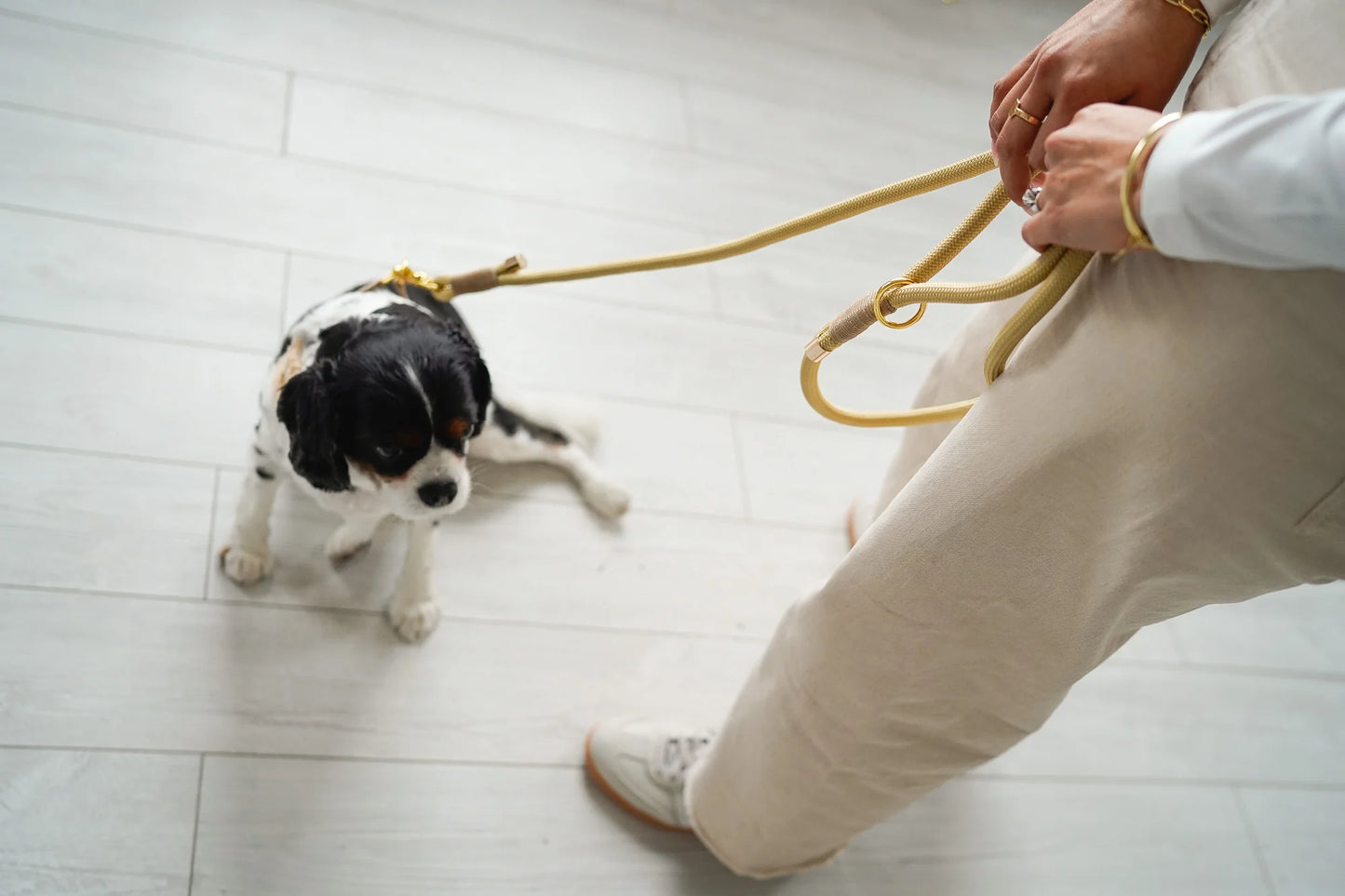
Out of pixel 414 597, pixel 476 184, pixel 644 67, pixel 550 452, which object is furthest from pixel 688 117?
pixel 414 597

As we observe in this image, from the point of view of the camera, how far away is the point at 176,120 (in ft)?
6.67

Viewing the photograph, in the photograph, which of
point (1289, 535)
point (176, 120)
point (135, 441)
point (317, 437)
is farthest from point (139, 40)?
point (1289, 535)

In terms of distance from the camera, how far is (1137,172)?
71 cm

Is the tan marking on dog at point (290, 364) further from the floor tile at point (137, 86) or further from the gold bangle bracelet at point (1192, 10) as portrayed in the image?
the gold bangle bracelet at point (1192, 10)

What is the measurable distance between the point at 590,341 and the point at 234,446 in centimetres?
69

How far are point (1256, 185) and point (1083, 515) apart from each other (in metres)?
0.32

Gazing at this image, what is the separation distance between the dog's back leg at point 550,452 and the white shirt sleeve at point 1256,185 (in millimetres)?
1187

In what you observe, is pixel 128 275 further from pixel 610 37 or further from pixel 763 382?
pixel 610 37

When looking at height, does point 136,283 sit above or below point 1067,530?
below

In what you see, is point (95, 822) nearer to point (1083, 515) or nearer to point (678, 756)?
point (678, 756)

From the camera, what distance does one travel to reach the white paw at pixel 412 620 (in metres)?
1.55

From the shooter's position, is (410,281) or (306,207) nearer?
(410,281)

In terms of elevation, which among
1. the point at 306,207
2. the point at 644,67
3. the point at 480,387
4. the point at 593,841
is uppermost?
the point at 480,387

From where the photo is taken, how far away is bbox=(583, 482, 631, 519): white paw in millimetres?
1773
